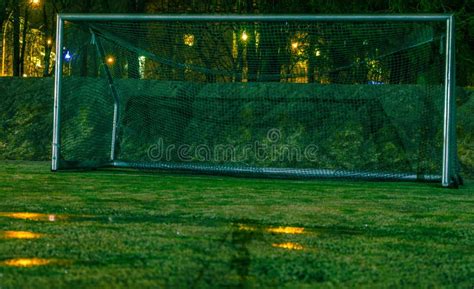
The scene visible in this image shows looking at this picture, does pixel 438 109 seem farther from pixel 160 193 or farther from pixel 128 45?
pixel 160 193

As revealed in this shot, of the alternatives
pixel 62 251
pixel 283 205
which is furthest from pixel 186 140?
pixel 62 251

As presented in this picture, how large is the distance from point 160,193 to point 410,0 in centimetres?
675

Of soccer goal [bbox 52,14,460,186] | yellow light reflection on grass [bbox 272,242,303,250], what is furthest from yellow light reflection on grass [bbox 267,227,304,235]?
soccer goal [bbox 52,14,460,186]

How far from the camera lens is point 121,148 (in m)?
9.73

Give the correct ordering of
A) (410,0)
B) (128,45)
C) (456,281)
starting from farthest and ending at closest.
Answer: (410,0), (128,45), (456,281)

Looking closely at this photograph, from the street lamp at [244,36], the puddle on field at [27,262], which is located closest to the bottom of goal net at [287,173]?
the street lamp at [244,36]

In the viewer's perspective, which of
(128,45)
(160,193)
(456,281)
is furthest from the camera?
(128,45)

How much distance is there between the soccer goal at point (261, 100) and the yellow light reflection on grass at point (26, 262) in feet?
20.8

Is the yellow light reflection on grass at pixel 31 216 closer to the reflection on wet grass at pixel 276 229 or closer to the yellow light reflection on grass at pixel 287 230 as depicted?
the reflection on wet grass at pixel 276 229

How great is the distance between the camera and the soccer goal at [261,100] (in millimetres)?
9297

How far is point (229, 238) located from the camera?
3.38 m

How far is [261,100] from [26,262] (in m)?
7.71

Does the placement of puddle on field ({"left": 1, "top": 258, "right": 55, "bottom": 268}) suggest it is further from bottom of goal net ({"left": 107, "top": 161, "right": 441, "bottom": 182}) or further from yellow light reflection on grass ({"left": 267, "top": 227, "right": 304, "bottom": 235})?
bottom of goal net ({"left": 107, "top": 161, "right": 441, "bottom": 182})

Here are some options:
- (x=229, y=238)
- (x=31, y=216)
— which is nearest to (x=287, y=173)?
(x=31, y=216)
